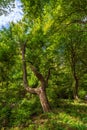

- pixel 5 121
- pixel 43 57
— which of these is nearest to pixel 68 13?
pixel 5 121

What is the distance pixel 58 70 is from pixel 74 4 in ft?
53.1

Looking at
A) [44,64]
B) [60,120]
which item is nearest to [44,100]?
[60,120]

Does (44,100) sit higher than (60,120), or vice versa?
(44,100)

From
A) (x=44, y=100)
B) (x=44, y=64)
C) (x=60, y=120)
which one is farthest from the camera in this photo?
(x=44, y=64)

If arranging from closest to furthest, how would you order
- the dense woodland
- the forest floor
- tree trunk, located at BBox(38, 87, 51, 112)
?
the dense woodland, the forest floor, tree trunk, located at BBox(38, 87, 51, 112)

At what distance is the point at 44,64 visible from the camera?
25.0 m

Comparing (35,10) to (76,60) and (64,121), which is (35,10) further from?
(76,60)

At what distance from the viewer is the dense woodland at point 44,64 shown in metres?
13.5

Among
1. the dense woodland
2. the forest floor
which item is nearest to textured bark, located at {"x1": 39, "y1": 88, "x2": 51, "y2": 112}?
the dense woodland

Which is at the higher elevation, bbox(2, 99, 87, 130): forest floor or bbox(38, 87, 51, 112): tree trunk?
bbox(38, 87, 51, 112): tree trunk

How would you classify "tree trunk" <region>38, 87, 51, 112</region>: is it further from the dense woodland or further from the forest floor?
the forest floor

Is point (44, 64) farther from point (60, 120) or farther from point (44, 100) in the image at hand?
point (60, 120)

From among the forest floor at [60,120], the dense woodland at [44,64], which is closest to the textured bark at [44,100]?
the dense woodland at [44,64]

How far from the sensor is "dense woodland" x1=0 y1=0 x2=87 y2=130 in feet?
44.1
